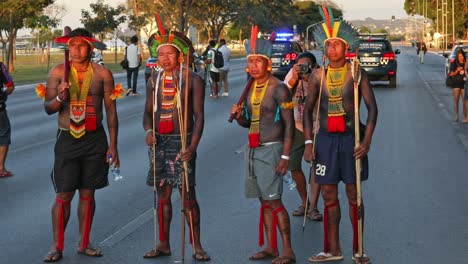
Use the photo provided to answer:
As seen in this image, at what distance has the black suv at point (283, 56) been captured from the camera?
112ft

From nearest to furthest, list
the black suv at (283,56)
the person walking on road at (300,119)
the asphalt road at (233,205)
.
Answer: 1. the asphalt road at (233,205)
2. the person walking on road at (300,119)
3. the black suv at (283,56)

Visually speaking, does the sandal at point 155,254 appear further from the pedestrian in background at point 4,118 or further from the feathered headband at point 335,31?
the pedestrian in background at point 4,118

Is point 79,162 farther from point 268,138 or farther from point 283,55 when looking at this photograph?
point 283,55

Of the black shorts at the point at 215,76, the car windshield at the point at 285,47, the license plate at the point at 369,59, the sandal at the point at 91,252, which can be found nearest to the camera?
the sandal at the point at 91,252

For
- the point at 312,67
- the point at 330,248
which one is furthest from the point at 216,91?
the point at 330,248

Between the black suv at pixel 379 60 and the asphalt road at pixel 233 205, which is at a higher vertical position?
the black suv at pixel 379 60

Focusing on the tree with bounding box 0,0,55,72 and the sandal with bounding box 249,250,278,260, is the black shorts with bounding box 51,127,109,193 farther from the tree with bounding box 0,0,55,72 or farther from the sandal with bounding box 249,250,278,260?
the tree with bounding box 0,0,55,72

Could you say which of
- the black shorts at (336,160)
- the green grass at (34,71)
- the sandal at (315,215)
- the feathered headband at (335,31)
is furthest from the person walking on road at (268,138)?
the green grass at (34,71)

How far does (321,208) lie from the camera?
31.7ft

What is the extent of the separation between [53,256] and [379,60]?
25.6 m

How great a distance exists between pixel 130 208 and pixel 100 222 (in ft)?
2.53

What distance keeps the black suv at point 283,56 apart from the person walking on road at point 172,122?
86.9 feet

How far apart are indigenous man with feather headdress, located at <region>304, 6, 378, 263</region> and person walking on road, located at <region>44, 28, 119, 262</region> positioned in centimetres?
160

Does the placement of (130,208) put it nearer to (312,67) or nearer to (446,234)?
(312,67)
